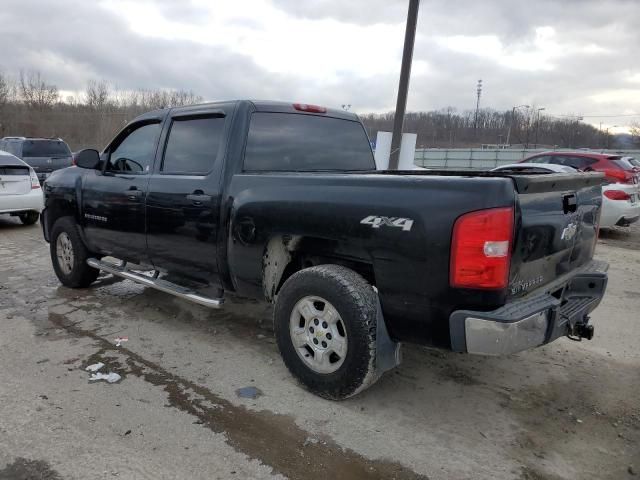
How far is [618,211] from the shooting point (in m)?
9.90

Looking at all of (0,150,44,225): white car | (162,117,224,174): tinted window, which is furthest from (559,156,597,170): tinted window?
(0,150,44,225): white car

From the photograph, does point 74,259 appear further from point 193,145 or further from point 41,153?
point 41,153

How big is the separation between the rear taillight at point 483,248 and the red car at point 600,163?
27.2 ft

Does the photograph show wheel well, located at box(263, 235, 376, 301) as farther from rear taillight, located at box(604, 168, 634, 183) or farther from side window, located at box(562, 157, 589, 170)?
side window, located at box(562, 157, 589, 170)

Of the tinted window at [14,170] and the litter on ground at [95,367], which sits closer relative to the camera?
the litter on ground at [95,367]

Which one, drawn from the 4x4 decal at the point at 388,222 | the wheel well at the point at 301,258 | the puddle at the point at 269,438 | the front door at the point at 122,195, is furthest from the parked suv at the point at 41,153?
the 4x4 decal at the point at 388,222

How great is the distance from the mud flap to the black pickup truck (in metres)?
0.01

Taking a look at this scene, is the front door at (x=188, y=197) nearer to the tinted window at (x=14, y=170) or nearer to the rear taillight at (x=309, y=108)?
the rear taillight at (x=309, y=108)

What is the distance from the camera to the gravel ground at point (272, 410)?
9.05 feet

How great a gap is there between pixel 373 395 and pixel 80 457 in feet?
6.03

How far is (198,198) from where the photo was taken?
409 cm

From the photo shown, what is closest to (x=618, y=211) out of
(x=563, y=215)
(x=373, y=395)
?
(x=563, y=215)

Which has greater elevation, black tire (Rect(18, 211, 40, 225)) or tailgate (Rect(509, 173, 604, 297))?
tailgate (Rect(509, 173, 604, 297))

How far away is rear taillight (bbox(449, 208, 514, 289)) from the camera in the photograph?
2637mm
